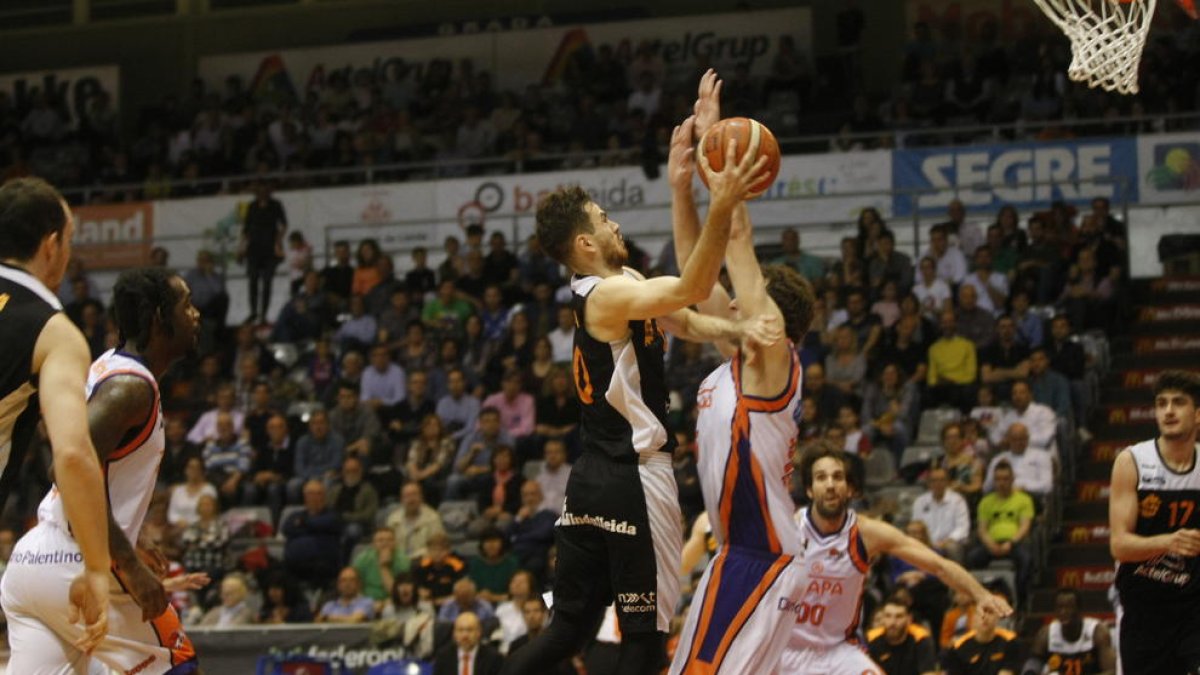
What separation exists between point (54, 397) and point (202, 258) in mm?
16151

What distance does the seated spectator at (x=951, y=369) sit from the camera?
15.5 metres

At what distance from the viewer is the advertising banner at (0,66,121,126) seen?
2684cm

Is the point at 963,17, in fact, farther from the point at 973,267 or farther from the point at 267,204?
the point at 267,204

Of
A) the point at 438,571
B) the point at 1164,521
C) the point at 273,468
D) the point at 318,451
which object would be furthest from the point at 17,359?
the point at 273,468

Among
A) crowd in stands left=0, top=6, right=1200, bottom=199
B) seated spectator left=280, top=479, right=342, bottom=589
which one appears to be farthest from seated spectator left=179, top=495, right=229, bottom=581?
crowd in stands left=0, top=6, right=1200, bottom=199

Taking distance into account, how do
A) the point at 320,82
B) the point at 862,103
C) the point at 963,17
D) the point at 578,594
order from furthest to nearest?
the point at 320,82
the point at 963,17
the point at 862,103
the point at 578,594

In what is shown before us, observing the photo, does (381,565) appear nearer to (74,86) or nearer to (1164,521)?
(1164,521)

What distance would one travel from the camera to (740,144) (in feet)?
19.1

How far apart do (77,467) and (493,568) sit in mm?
9768

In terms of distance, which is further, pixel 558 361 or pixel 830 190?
pixel 830 190

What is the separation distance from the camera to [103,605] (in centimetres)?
477

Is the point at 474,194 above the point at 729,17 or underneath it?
underneath

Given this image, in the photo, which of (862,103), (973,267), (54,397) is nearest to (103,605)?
(54,397)

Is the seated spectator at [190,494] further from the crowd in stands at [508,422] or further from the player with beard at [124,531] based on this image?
the player with beard at [124,531]
